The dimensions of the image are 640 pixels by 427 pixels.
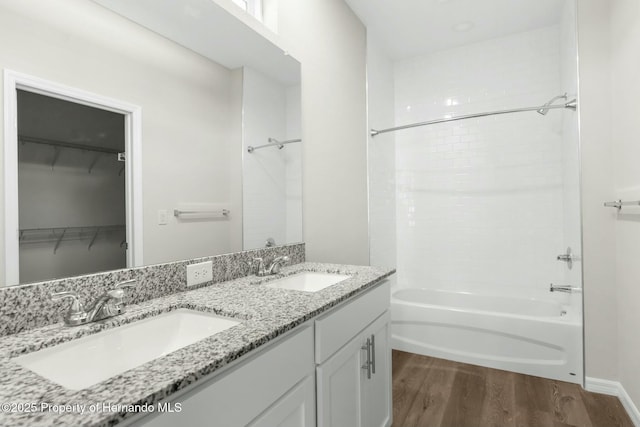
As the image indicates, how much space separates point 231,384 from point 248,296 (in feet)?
1.50

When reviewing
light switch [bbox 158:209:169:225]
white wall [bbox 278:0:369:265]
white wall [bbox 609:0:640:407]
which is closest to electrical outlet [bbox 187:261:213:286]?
light switch [bbox 158:209:169:225]

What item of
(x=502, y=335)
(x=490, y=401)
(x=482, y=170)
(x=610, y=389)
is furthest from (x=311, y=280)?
(x=482, y=170)

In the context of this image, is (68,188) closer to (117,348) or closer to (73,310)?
(73,310)

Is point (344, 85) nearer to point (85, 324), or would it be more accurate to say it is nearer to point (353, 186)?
point (353, 186)

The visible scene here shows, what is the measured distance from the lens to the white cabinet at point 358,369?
44.1 inches

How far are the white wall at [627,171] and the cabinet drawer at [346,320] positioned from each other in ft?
4.56

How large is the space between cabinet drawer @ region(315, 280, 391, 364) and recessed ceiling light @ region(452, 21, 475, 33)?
2456mm

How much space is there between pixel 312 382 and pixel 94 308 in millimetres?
677

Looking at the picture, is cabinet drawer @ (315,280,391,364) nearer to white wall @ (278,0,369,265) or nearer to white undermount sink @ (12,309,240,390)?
white undermount sink @ (12,309,240,390)

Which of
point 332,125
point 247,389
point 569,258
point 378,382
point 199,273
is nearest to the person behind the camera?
point 247,389

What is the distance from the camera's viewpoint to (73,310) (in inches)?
35.1

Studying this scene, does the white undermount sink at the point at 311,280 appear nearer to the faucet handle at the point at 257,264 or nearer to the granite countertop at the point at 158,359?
the faucet handle at the point at 257,264

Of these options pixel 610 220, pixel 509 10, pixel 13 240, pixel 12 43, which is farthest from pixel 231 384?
pixel 509 10

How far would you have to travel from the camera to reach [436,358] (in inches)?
102
